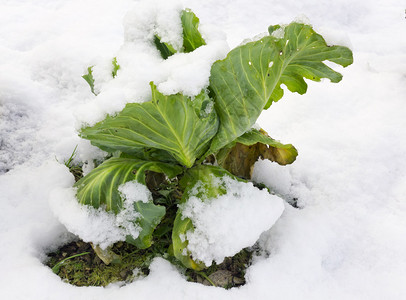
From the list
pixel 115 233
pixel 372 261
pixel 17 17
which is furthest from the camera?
pixel 17 17

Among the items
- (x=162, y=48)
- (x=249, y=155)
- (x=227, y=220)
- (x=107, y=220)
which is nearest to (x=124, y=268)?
(x=107, y=220)

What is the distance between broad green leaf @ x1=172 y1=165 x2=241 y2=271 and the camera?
5.37 ft

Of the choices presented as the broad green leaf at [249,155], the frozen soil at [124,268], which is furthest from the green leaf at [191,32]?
the frozen soil at [124,268]

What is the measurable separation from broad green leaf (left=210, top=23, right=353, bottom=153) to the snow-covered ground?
0.09 m

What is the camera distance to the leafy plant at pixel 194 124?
1.46 meters

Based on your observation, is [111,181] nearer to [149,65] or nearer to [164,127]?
[164,127]

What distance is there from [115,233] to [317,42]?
1132 millimetres

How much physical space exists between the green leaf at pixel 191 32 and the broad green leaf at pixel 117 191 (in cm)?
56

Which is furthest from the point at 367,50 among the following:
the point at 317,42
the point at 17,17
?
the point at 17,17

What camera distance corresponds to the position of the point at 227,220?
1643 millimetres

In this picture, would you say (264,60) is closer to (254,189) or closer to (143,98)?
(143,98)

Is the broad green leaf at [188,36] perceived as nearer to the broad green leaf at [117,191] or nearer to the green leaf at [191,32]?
the green leaf at [191,32]

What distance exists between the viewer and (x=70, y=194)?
1.81 meters

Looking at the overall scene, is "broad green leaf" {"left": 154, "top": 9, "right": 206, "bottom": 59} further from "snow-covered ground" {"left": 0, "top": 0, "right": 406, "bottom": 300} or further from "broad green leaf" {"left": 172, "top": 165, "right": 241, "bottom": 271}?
"broad green leaf" {"left": 172, "top": 165, "right": 241, "bottom": 271}
